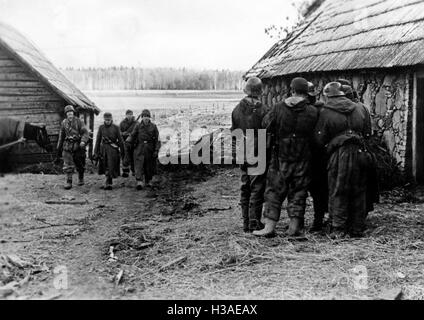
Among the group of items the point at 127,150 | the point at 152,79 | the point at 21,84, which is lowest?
the point at 127,150

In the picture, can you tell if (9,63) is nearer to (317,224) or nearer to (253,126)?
(253,126)

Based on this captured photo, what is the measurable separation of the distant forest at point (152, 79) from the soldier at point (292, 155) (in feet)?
80.5

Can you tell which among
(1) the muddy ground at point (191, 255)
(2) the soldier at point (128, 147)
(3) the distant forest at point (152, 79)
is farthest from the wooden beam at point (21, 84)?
(3) the distant forest at point (152, 79)

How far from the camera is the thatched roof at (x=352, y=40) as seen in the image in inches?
347

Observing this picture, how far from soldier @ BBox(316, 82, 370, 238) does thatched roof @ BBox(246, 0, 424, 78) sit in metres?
2.44

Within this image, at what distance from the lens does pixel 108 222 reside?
303 inches

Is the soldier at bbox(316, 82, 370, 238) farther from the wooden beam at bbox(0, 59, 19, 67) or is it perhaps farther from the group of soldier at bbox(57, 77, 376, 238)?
the wooden beam at bbox(0, 59, 19, 67)

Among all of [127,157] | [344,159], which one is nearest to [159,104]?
[127,157]

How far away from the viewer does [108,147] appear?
11094 millimetres

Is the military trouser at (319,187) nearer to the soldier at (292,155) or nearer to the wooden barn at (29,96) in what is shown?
the soldier at (292,155)

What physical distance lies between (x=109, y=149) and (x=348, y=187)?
6377 millimetres
